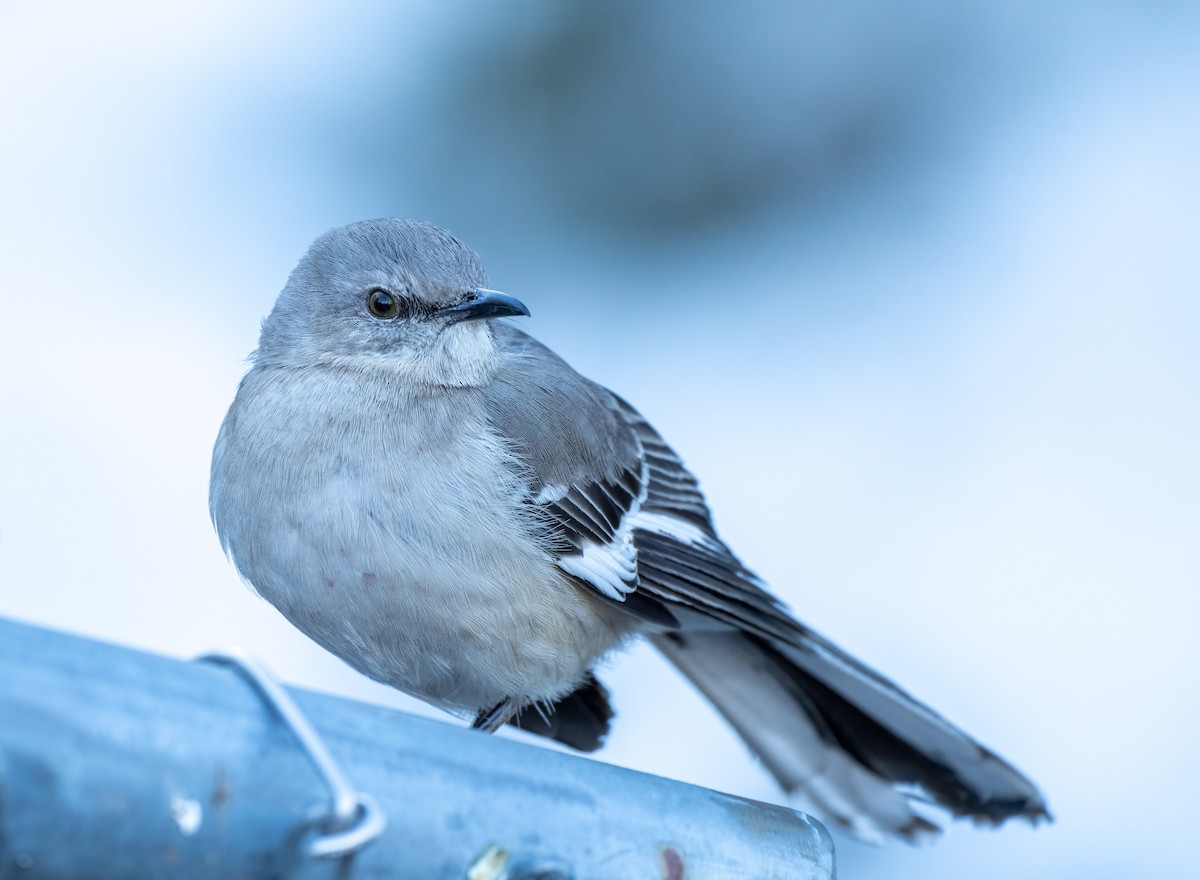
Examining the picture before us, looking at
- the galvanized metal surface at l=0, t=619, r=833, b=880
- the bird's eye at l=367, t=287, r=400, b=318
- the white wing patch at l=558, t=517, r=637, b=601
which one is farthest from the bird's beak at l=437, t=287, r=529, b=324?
the galvanized metal surface at l=0, t=619, r=833, b=880

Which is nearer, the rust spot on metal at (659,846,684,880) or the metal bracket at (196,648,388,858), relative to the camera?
the metal bracket at (196,648,388,858)

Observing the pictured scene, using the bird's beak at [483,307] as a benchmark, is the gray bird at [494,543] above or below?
below

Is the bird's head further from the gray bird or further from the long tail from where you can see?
the long tail

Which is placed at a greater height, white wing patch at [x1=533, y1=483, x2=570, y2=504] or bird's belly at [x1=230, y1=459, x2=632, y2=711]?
white wing patch at [x1=533, y1=483, x2=570, y2=504]

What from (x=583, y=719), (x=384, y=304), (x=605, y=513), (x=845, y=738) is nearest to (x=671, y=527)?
(x=605, y=513)

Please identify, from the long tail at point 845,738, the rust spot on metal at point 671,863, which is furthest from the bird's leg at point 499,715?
the rust spot on metal at point 671,863

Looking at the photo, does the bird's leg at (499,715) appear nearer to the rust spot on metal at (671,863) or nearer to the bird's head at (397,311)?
the bird's head at (397,311)

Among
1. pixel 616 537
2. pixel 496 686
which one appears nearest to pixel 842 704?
pixel 616 537
